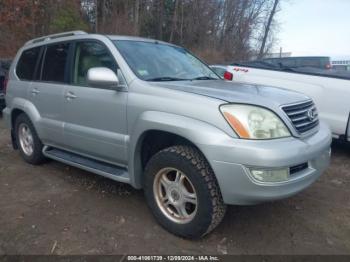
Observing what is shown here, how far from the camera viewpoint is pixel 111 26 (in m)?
25.7

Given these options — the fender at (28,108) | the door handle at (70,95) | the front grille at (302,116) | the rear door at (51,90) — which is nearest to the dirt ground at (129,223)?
the rear door at (51,90)

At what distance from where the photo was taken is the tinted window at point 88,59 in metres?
4.07

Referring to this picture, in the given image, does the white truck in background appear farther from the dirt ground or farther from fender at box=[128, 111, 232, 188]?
fender at box=[128, 111, 232, 188]

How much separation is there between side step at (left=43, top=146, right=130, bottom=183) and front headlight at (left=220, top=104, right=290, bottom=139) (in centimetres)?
130

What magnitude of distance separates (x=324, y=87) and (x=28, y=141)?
453 centimetres

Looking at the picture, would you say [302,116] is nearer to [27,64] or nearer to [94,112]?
[94,112]

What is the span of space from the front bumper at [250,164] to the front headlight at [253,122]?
6 cm

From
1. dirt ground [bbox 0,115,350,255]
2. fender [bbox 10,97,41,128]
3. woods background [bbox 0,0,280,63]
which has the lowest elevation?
dirt ground [bbox 0,115,350,255]

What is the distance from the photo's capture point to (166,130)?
3.27 meters

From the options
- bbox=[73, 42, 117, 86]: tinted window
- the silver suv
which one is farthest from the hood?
bbox=[73, 42, 117, 86]: tinted window

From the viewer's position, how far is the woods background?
19.7 metres

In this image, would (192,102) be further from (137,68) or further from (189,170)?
(137,68)

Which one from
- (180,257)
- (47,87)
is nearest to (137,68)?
(47,87)

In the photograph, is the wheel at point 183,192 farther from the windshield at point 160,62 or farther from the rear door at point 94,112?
the windshield at point 160,62
